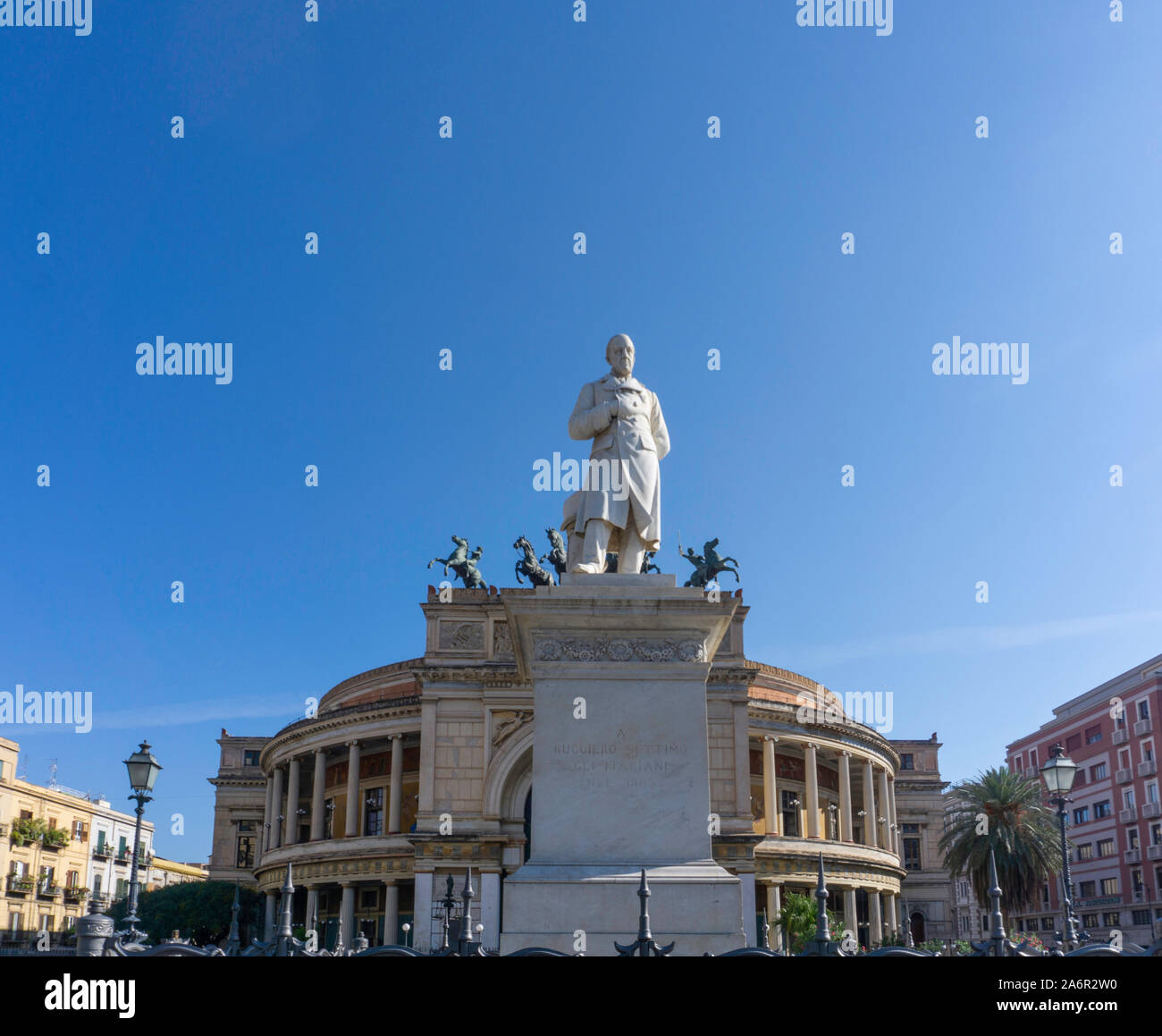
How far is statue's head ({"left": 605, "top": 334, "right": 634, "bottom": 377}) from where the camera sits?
37.6 feet

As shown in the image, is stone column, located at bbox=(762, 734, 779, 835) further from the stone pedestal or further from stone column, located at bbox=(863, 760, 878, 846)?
the stone pedestal

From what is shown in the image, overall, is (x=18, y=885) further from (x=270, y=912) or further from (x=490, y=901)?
(x=490, y=901)

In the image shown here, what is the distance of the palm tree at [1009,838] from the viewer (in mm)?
59719

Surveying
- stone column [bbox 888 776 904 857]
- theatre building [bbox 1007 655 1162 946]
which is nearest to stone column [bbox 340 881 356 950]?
stone column [bbox 888 776 904 857]

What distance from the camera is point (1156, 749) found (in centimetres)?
Answer: 7381

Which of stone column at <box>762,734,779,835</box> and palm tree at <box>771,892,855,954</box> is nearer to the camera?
palm tree at <box>771,892,855,954</box>

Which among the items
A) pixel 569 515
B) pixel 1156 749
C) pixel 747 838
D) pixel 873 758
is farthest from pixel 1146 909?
pixel 569 515

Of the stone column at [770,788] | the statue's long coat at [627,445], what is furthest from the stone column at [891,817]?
the statue's long coat at [627,445]

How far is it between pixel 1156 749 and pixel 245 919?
64.7 meters

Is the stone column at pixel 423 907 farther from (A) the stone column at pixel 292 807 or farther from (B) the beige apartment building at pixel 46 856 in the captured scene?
(B) the beige apartment building at pixel 46 856

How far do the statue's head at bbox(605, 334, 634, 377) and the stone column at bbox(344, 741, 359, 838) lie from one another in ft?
189

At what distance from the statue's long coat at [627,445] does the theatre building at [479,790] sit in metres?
39.6

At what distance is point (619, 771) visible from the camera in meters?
9.51
